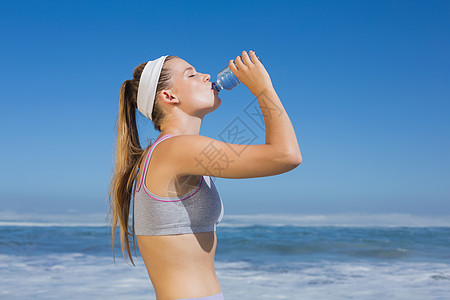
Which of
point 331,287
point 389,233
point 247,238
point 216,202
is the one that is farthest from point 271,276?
point 389,233

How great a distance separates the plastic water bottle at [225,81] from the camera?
1854mm

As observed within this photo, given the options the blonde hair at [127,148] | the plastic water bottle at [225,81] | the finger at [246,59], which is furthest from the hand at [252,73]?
the blonde hair at [127,148]

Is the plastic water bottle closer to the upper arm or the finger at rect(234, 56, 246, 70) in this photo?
the finger at rect(234, 56, 246, 70)

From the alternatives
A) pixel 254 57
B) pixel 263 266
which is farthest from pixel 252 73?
pixel 263 266

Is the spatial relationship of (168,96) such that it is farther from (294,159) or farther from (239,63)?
(294,159)

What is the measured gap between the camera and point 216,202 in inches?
64.6

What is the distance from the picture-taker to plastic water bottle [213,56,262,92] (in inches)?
73.0

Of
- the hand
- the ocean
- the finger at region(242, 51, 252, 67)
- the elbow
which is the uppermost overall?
the finger at region(242, 51, 252, 67)

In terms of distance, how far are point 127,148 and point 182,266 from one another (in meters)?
0.65

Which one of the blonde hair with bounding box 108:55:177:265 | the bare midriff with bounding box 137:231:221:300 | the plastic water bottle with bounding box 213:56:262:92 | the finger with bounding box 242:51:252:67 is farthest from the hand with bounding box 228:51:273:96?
the bare midriff with bounding box 137:231:221:300

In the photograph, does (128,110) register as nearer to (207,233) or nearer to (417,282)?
(207,233)

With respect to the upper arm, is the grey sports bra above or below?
below

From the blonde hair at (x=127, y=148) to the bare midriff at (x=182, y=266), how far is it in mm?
331

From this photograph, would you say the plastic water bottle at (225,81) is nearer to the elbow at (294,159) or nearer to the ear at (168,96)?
the ear at (168,96)
